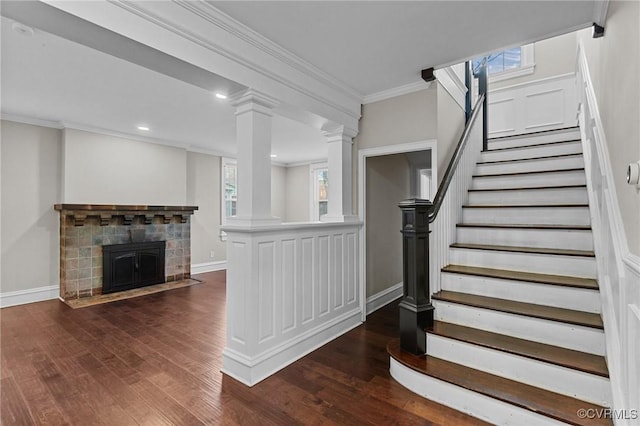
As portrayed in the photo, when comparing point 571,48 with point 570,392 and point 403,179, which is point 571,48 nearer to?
point 403,179

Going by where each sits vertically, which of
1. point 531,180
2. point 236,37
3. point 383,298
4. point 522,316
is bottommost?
point 383,298

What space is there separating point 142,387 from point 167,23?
2.44 m

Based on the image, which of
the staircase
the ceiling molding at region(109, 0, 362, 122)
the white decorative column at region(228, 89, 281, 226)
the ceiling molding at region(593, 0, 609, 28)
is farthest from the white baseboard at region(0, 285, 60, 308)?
the ceiling molding at region(593, 0, 609, 28)

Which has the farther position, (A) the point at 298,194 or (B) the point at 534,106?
(A) the point at 298,194

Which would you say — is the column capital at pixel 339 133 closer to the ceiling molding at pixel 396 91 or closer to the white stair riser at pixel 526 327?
the ceiling molding at pixel 396 91

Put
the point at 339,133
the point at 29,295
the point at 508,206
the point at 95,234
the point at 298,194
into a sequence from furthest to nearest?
the point at 298,194 < the point at 95,234 < the point at 29,295 < the point at 339,133 < the point at 508,206

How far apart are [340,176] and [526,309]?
6.77ft

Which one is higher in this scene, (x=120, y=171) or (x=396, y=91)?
(x=396, y=91)

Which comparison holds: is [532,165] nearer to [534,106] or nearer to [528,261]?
[528,261]

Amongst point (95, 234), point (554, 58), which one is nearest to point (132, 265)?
point (95, 234)

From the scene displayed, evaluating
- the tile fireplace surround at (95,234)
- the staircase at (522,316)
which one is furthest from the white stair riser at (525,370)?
the tile fireplace surround at (95,234)

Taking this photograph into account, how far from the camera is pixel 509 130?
493 cm

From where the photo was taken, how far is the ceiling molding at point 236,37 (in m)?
1.72

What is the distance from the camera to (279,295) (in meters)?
2.50
